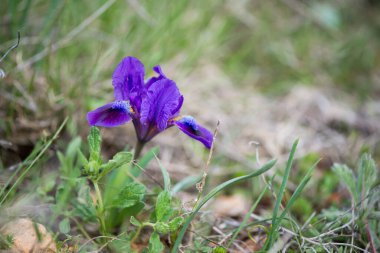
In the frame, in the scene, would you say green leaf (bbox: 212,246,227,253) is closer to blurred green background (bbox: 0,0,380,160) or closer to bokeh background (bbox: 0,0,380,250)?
bokeh background (bbox: 0,0,380,250)

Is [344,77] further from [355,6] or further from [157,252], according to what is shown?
[157,252]

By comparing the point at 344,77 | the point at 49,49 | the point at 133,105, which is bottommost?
the point at 344,77

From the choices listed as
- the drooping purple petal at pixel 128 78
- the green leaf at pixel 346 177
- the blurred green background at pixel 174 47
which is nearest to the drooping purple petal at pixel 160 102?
the drooping purple petal at pixel 128 78

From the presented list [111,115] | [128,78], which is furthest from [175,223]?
[128,78]

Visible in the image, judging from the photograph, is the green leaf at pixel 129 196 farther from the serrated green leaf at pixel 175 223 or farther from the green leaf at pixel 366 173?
the green leaf at pixel 366 173

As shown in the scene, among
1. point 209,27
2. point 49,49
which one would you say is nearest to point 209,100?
point 209,27

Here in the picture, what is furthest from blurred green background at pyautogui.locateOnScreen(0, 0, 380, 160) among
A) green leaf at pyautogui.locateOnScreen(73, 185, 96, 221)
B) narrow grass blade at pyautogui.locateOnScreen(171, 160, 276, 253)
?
narrow grass blade at pyautogui.locateOnScreen(171, 160, 276, 253)

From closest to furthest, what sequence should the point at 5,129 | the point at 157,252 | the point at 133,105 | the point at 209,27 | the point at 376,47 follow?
the point at 157,252, the point at 133,105, the point at 5,129, the point at 209,27, the point at 376,47
